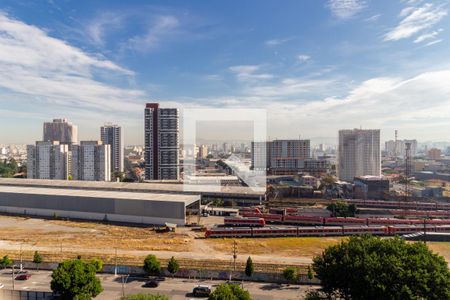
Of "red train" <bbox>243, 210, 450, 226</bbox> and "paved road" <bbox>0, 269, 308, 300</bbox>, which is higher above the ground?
"red train" <bbox>243, 210, 450, 226</bbox>

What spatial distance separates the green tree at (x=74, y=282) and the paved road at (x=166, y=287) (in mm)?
654

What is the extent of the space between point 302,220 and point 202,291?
7232 millimetres

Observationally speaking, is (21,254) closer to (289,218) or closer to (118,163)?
(289,218)

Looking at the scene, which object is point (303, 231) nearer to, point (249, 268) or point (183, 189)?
point (249, 268)

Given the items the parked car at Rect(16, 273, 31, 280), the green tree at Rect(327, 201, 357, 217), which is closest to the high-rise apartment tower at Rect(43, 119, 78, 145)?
the green tree at Rect(327, 201, 357, 217)

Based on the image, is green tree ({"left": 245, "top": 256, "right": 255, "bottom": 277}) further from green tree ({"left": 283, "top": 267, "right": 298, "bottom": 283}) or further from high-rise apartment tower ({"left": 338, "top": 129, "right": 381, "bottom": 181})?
high-rise apartment tower ({"left": 338, "top": 129, "right": 381, "bottom": 181})

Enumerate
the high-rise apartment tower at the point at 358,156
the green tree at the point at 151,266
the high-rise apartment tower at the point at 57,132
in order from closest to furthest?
the green tree at the point at 151,266
the high-rise apartment tower at the point at 358,156
the high-rise apartment tower at the point at 57,132

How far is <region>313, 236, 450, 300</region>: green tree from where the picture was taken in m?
4.35

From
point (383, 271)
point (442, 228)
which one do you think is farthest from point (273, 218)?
point (383, 271)

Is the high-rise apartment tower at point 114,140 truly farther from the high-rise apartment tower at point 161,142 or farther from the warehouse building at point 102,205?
the warehouse building at point 102,205

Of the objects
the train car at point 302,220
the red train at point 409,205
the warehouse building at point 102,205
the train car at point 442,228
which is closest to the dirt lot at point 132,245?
the warehouse building at point 102,205

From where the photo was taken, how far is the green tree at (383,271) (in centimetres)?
435

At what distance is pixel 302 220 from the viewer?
40.6 feet

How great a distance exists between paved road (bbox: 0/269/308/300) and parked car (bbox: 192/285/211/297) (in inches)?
5.1
